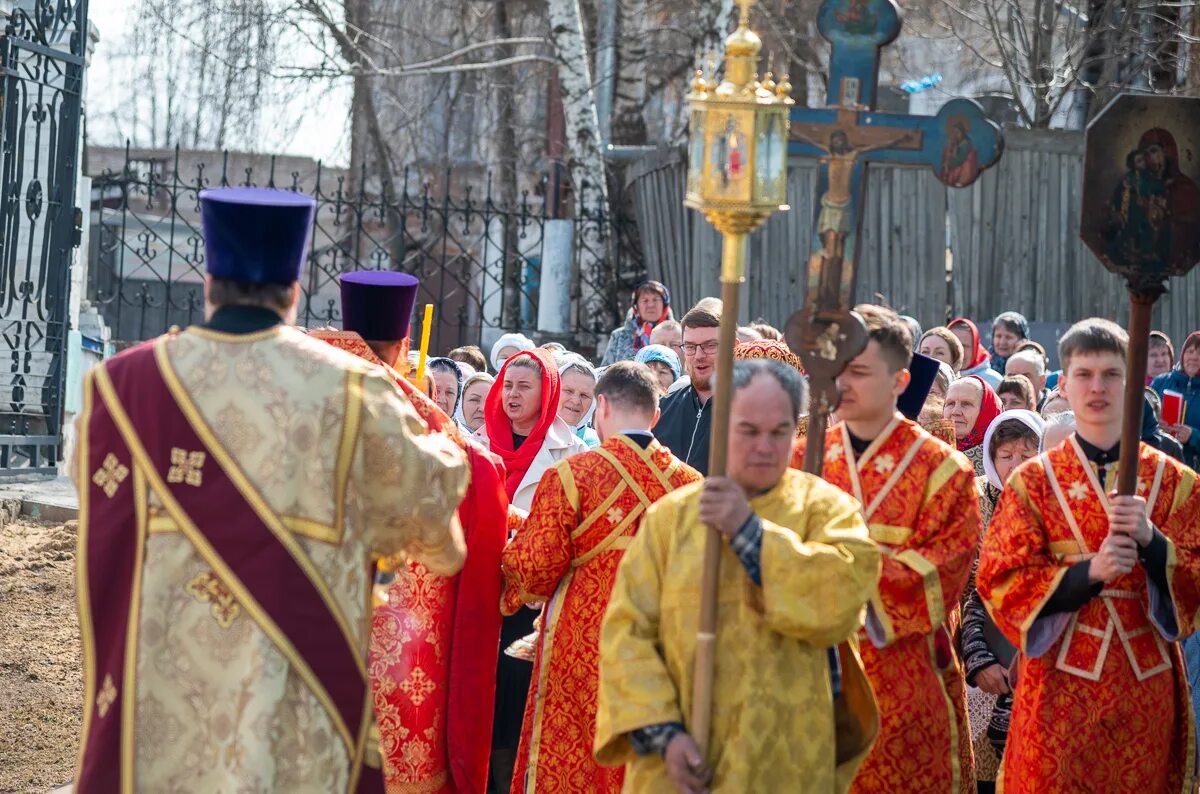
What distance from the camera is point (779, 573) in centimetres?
405

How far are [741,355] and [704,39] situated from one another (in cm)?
1011

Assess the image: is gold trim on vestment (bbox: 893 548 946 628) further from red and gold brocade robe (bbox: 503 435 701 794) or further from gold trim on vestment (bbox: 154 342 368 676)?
gold trim on vestment (bbox: 154 342 368 676)

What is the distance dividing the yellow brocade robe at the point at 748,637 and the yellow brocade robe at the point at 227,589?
2.23 feet

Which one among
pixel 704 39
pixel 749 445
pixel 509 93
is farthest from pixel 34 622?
pixel 509 93

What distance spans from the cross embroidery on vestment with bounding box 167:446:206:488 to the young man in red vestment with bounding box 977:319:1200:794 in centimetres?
246

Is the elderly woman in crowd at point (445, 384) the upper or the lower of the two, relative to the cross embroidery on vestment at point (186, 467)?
upper

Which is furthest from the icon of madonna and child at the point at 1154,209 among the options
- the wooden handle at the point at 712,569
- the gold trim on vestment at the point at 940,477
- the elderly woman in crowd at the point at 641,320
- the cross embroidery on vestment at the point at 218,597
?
the elderly woman in crowd at the point at 641,320

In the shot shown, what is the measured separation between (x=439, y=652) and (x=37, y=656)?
3.69 metres

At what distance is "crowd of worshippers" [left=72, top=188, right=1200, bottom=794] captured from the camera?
3930mm

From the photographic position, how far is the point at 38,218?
12.3 m

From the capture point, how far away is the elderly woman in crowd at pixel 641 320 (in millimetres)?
11625

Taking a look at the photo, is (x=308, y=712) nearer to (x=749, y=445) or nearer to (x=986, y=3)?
(x=749, y=445)

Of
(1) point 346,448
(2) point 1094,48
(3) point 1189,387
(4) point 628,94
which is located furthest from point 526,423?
(4) point 628,94

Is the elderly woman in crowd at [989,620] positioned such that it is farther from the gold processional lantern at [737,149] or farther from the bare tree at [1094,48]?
the bare tree at [1094,48]
